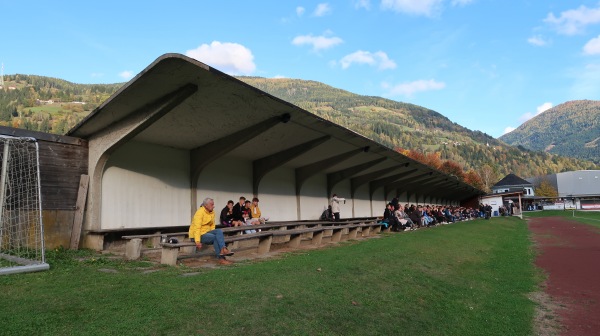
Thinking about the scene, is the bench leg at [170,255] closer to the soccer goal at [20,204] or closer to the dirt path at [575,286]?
the soccer goal at [20,204]

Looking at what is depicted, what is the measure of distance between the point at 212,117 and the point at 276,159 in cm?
492

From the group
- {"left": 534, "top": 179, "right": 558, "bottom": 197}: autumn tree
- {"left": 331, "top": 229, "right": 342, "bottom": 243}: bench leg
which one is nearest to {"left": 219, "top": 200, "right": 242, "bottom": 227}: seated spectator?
{"left": 331, "top": 229, "right": 342, "bottom": 243}: bench leg

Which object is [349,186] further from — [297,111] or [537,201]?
[537,201]

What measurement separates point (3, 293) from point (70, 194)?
5556 millimetres

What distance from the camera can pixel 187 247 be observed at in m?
8.40

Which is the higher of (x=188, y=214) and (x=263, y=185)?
(x=263, y=185)

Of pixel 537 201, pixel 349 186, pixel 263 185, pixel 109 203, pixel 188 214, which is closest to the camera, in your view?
pixel 109 203

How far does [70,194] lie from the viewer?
9758 millimetres

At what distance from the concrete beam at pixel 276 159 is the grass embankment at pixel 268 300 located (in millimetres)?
6700

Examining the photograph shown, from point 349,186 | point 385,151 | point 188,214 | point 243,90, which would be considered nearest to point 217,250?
point 243,90

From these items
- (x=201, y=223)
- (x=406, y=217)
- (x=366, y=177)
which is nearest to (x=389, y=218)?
(x=406, y=217)

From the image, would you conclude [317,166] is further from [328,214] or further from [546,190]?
[546,190]

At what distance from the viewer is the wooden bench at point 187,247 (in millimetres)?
7324

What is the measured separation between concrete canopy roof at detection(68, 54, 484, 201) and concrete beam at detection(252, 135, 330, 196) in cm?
11
